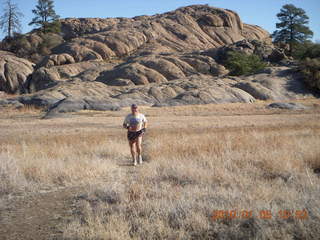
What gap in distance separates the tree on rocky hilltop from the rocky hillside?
256 inches

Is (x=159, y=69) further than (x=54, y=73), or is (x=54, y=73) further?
(x=54, y=73)

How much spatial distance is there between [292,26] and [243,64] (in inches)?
1081

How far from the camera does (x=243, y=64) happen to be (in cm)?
5384

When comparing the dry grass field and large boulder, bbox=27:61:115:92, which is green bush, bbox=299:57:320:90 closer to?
large boulder, bbox=27:61:115:92

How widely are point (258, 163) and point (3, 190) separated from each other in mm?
6371

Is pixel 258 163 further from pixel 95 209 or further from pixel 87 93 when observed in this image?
pixel 87 93

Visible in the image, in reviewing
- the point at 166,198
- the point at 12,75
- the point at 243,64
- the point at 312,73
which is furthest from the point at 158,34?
the point at 166,198

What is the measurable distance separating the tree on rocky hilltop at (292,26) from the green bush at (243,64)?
19.4 m

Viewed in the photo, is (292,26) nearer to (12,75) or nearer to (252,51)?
(252,51)

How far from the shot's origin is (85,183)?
6.77m

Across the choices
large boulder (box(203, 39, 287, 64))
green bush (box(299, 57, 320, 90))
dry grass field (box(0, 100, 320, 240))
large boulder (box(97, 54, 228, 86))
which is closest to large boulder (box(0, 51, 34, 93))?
large boulder (box(97, 54, 228, 86))

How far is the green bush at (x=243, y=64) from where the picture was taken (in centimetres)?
5378

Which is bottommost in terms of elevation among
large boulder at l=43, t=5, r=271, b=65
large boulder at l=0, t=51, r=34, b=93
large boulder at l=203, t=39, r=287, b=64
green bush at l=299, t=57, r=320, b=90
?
large boulder at l=0, t=51, r=34, b=93

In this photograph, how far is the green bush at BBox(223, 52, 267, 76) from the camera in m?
53.8
